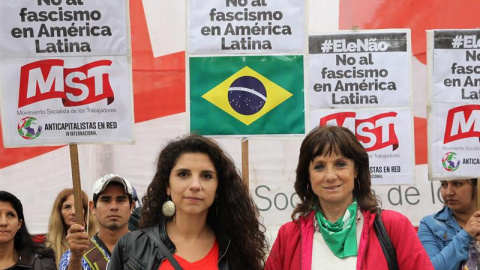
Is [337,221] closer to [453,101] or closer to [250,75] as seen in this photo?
[250,75]

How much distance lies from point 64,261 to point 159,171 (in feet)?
4.66

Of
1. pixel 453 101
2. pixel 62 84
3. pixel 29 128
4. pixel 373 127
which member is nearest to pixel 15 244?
pixel 29 128

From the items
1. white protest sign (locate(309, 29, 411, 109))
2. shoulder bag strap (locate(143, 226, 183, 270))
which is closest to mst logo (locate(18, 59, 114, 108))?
shoulder bag strap (locate(143, 226, 183, 270))

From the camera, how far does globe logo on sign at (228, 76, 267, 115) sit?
606cm

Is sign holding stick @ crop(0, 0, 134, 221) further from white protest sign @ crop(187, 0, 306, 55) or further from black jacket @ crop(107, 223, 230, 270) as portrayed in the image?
black jacket @ crop(107, 223, 230, 270)

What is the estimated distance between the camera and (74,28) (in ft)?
18.0

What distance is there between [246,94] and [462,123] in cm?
156

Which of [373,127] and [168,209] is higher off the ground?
[373,127]

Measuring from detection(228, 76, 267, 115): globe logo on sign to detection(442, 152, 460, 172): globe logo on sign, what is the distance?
4.39 ft

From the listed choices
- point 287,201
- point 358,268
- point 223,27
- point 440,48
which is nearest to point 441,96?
point 440,48

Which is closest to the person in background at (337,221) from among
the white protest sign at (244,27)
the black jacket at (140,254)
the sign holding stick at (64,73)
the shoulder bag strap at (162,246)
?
the black jacket at (140,254)

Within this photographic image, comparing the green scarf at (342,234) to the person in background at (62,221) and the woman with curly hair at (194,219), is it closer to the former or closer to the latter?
the woman with curly hair at (194,219)

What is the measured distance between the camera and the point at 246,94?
6121mm

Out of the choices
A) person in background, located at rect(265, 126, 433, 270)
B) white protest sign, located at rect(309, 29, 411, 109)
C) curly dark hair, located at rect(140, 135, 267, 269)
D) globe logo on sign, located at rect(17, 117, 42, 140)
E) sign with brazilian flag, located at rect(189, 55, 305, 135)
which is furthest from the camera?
white protest sign, located at rect(309, 29, 411, 109)
